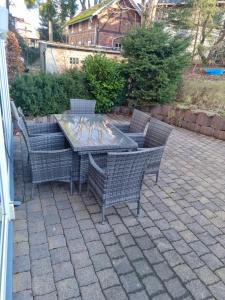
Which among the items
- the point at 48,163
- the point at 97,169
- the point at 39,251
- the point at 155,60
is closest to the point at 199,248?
the point at 97,169

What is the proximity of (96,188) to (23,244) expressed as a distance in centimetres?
84

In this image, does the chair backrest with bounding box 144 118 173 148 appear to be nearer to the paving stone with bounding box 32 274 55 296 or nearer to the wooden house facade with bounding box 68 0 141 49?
the paving stone with bounding box 32 274 55 296

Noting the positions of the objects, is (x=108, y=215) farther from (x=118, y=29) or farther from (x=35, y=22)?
(x=35, y=22)

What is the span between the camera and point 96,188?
92.6 inches

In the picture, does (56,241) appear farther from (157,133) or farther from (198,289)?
(157,133)

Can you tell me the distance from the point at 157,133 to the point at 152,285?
1913mm

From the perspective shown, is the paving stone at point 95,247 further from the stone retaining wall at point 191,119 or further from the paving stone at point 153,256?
the stone retaining wall at point 191,119

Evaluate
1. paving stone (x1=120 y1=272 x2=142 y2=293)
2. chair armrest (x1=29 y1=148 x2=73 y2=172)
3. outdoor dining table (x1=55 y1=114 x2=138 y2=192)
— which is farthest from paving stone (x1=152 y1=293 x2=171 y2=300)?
chair armrest (x1=29 y1=148 x2=73 y2=172)

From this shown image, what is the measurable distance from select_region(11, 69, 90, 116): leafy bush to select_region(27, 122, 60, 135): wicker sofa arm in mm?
2309

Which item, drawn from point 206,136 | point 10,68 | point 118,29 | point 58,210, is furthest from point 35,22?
point 58,210

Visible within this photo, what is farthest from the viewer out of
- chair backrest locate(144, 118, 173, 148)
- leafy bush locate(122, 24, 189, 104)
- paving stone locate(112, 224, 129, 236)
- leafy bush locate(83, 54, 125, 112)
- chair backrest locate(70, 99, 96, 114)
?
leafy bush locate(83, 54, 125, 112)

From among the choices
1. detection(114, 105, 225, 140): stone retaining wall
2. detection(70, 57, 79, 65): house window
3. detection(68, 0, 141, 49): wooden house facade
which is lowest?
detection(114, 105, 225, 140): stone retaining wall

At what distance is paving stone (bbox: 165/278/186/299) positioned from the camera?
166cm

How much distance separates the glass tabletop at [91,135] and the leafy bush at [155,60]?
305 centimetres
